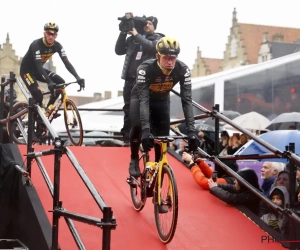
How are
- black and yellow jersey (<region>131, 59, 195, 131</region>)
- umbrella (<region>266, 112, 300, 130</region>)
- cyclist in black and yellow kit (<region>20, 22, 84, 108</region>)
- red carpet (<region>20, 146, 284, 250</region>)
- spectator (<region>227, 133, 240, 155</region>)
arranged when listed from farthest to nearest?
1. umbrella (<region>266, 112, 300, 130</region>)
2. spectator (<region>227, 133, 240, 155</region>)
3. cyclist in black and yellow kit (<region>20, 22, 84, 108</region>)
4. black and yellow jersey (<region>131, 59, 195, 131</region>)
5. red carpet (<region>20, 146, 284, 250</region>)

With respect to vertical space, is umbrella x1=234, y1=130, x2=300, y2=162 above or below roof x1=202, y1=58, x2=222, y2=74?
below

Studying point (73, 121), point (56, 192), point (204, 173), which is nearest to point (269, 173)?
point (204, 173)

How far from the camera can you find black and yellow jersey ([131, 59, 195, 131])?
6.85 meters

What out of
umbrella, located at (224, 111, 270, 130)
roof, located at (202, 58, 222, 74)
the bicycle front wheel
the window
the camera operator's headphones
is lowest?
umbrella, located at (224, 111, 270, 130)

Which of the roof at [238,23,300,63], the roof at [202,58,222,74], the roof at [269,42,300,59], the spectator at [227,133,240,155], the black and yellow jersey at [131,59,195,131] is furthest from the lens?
the roof at [202,58,222,74]

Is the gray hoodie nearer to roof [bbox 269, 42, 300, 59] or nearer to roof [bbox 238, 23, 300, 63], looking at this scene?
roof [bbox 269, 42, 300, 59]

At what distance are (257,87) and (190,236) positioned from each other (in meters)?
15.4

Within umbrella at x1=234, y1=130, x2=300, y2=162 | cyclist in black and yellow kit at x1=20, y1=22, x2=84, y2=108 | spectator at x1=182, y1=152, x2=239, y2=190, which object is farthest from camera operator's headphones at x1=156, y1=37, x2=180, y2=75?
cyclist in black and yellow kit at x1=20, y1=22, x2=84, y2=108

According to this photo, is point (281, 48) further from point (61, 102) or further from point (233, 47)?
point (61, 102)

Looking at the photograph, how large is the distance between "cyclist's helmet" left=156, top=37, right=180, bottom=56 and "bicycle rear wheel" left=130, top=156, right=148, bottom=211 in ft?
4.73

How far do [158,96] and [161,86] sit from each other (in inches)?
8.3

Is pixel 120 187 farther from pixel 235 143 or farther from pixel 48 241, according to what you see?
pixel 235 143

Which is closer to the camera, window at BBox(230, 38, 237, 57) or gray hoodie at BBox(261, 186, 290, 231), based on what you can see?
gray hoodie at BBox(261, 186, 290, 231)

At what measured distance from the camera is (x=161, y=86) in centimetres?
713
